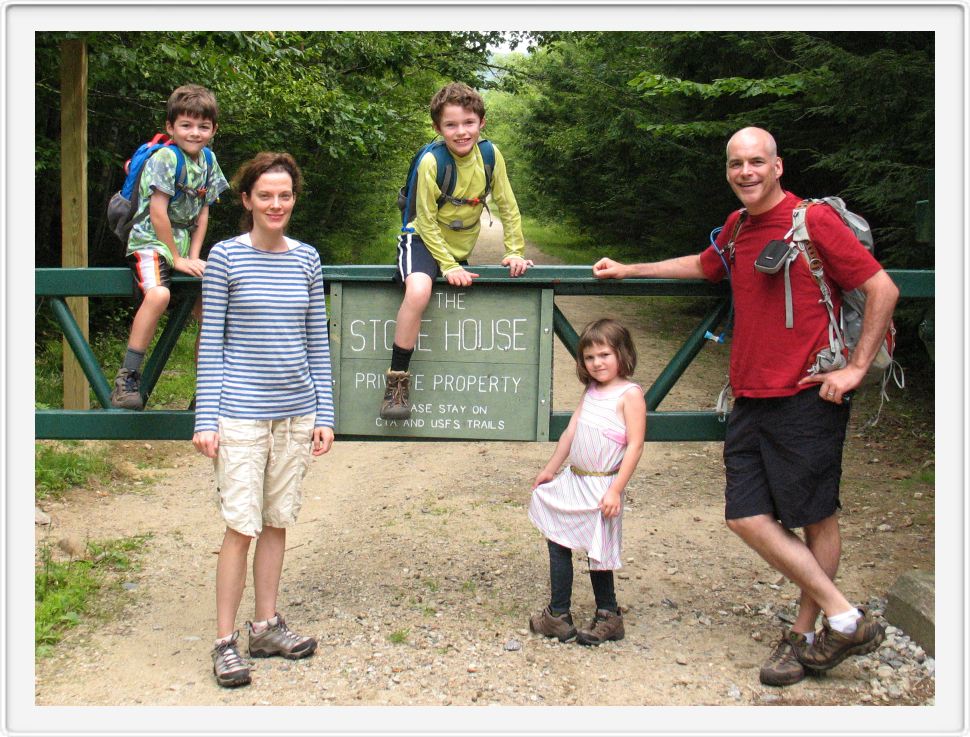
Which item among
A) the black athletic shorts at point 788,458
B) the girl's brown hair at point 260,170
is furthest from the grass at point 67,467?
the black athletic shorts at point 788,458

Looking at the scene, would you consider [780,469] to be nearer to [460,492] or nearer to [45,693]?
[45,693]

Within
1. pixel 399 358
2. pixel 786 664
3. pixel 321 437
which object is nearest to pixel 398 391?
pixel 399 358

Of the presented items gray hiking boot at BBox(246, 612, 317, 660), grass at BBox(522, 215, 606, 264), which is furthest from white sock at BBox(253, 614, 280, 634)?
grass at BBox(522, 215, 606, 264)

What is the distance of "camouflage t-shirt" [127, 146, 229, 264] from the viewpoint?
14.2 feet

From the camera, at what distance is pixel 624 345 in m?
4.12

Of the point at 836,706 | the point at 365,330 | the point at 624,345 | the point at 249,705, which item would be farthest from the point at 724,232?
the point at 249,705

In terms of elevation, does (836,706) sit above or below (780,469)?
below

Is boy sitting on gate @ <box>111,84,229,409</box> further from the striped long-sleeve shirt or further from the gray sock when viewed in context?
the striped long-sleeve shirt

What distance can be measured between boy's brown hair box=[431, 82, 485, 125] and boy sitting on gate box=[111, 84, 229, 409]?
3.56 feet

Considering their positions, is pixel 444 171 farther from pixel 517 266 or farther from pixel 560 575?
pixel 560 575

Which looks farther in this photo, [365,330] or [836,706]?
[365,330]

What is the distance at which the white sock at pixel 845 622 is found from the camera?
384 centimetres

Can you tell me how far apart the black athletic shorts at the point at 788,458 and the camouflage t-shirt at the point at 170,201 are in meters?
2.56

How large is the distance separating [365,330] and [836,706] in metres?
2.46
